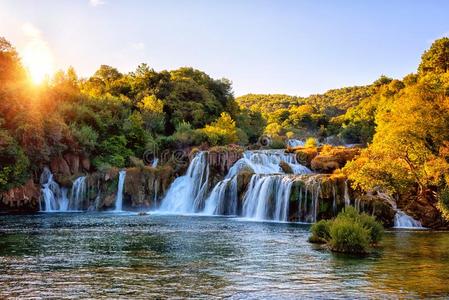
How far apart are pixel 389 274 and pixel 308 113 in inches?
4330

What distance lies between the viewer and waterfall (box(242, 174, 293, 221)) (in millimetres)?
39906

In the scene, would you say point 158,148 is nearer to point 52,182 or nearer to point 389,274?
point 52,182

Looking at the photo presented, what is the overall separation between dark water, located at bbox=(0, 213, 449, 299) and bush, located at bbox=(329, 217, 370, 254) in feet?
2.75

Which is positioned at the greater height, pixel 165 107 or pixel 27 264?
pixel 165 107

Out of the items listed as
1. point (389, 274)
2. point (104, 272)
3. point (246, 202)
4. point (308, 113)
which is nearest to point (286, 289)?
point (389, 274)

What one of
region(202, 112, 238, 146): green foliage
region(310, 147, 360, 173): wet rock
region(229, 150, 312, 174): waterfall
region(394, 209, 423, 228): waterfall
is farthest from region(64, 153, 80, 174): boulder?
region(394, 209, 423, 228): waterfall

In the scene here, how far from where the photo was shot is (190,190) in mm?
50625

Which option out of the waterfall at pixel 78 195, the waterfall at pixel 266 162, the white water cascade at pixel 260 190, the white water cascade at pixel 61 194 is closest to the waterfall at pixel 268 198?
the white water cascade at pixel 260 190

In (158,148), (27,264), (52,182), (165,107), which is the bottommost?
(27,264)

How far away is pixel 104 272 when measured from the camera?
54.3 ft

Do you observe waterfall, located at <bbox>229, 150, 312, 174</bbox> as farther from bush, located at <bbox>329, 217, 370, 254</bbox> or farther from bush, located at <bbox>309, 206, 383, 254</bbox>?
bush, located at <bbox>329, 217, 370, 254</bbox>

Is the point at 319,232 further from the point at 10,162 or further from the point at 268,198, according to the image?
the point at 10,162

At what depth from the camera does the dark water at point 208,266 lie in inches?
547

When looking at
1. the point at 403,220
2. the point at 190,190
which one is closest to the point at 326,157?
the point at 403,220
